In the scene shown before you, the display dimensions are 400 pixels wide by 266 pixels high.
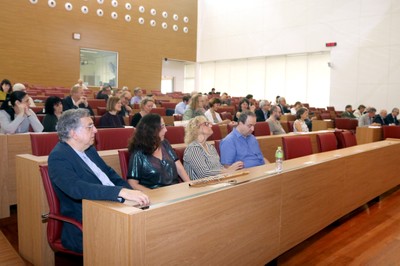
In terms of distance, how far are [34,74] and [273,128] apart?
10.2 m

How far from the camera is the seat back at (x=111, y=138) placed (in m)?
Result: 3.58

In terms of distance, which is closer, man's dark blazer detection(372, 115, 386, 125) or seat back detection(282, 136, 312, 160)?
seat back detection(282, 136, 312, 160)

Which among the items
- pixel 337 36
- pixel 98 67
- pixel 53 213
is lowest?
pixel 53 213

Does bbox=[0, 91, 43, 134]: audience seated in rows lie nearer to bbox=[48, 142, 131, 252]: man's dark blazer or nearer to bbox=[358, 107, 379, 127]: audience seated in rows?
bbox=[48, 142, 131, 252]: man's dark blazer

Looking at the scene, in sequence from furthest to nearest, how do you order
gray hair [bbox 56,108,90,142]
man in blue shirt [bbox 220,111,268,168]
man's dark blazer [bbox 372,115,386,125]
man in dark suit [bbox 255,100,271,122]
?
man's dark blazer [bbox 372,115,386,125] → man in dark suit [bbox 255,100,271,122] → man in blue shirt [bbox 220,111,268,168] → gray hair [bbox 56,108,90,142]

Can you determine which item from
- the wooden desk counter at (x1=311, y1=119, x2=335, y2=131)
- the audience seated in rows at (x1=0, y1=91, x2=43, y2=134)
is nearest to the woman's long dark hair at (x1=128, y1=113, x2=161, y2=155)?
the audience seated in rows at (x1=0, y1=91, x2=43, y2=134)

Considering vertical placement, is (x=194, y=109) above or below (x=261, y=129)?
above

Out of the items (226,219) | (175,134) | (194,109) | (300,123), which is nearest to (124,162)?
(226,219)

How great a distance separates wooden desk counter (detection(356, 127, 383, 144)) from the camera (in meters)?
7.64

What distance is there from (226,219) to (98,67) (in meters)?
14.0

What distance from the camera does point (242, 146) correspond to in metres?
3.67

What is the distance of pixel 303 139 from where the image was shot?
4.22 metres

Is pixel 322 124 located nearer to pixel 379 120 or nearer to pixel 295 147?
pixel 379 120

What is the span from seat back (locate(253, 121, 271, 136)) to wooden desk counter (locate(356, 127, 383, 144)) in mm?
3044
